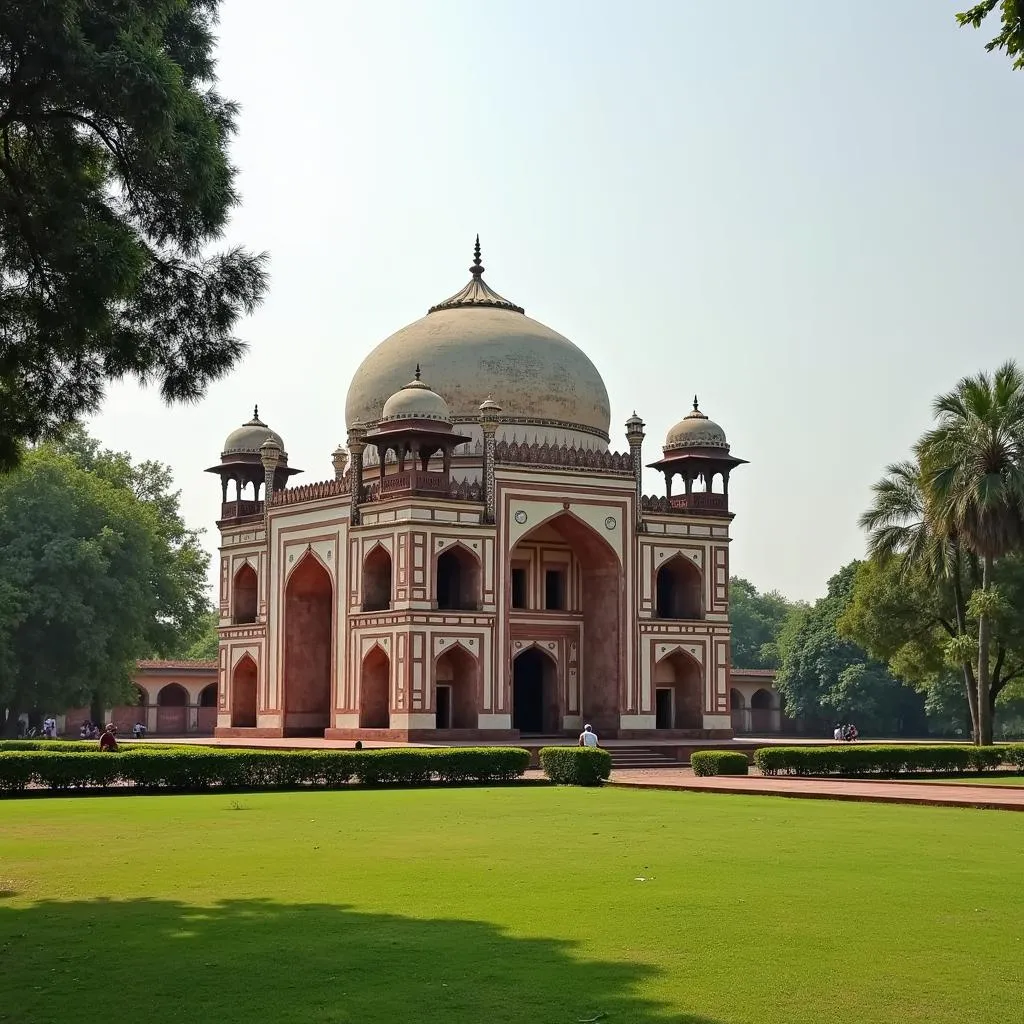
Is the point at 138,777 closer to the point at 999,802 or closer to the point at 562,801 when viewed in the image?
the point at 562,801

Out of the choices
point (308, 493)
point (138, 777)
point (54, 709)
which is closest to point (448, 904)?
point (138, 777)

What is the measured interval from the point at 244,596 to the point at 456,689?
300 inches

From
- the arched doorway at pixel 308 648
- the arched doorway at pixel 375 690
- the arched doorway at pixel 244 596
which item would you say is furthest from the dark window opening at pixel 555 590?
the arched doorway at pixel 244 596

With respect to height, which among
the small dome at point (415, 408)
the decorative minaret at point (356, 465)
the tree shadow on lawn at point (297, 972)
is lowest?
the tree shadow on lawn at point (297, 972)

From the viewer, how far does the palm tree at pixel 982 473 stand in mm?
26250

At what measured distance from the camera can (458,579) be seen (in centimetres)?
3262

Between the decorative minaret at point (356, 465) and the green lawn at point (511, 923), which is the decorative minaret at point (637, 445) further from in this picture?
the green lawn at point (511, 923)

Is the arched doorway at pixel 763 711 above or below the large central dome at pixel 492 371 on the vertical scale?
below

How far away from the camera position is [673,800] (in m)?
17.2

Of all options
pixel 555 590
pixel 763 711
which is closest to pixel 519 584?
pixel 555 590

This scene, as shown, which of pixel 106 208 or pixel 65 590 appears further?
pixel 65 590

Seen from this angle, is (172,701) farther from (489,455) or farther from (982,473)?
(982,473)

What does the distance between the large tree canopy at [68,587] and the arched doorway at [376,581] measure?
8.36m

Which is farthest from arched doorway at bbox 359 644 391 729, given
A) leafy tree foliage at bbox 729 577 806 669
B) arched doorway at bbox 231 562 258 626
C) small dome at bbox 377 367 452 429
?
leafy tree foliage at bbox 729 577 806 669
